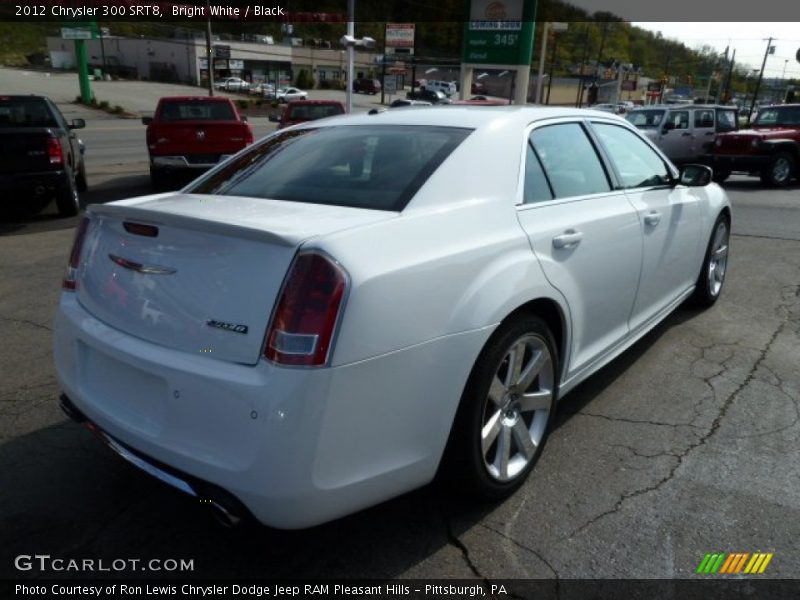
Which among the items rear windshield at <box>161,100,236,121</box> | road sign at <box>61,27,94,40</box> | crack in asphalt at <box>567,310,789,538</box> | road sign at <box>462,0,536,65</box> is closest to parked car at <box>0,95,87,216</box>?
rear windshield at <box>161,100,236,121</box>

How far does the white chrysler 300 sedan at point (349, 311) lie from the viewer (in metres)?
1.94

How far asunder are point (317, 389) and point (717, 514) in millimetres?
1845

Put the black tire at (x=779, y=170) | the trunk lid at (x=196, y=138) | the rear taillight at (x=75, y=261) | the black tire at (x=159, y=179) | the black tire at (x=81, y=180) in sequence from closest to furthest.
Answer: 1. the rear taillight at (x=75, y=261)
2. the trunk lid at (x=196, y=138)
3. the black tire at (x=81, y=180)
4. the black tire at (x=159, y=179)
5. the black tire at (x=779, y=170)

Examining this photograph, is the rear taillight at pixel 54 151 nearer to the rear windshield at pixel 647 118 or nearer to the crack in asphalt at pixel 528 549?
the crack in asphalt at pixel 528 549

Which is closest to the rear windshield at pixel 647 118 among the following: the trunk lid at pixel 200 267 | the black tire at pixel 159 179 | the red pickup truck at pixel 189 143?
the red pickup truck at pixel 189 143

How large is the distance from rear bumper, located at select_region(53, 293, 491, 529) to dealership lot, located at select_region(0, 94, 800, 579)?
0.43m

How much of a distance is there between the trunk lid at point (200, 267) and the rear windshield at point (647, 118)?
1687 cm

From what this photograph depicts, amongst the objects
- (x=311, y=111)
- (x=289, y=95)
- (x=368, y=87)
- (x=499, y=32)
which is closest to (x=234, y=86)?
(x=289, y=95)

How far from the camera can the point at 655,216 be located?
3.71 meters

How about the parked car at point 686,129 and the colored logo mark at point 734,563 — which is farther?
the parked car at point 686,129

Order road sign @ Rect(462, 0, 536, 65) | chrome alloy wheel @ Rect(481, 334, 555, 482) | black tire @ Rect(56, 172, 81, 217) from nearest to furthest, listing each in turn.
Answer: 1. chrome alloy wheel @ Rect(481, 334, 555, 482)
2. black tire @ Rect(56, 172, 81, 217)
3. road sign @ Rect(462, 0, 536, 65)

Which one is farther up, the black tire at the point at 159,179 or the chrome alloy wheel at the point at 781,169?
the chrome alloy wheel at the point at 781,169

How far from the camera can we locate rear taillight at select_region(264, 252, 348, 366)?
1914 millimetres

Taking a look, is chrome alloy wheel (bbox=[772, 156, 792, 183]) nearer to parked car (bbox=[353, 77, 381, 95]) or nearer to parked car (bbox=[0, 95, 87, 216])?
parked car (bbox=[0, 95, 87, 216])
